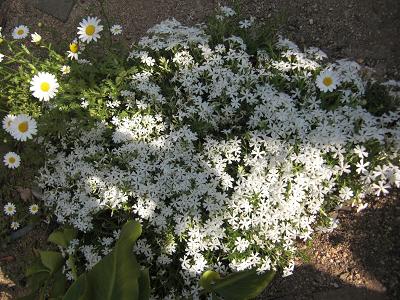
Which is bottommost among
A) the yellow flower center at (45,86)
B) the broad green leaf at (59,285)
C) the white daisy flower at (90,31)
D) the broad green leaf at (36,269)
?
the broad green leaf at (59,285)

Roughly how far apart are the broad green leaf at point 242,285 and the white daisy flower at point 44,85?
5.81ft

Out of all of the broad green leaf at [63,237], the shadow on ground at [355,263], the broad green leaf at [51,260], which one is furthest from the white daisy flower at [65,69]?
the shadow on ground at [355,263]

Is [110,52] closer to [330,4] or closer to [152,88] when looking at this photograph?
[152,88]

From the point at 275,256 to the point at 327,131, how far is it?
3.02ft

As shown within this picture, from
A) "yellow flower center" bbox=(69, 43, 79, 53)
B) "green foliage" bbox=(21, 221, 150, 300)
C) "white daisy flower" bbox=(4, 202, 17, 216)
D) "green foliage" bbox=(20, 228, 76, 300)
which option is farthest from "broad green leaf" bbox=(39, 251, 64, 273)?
"yellow flower center" bbox=(69, 43, 79, 53)

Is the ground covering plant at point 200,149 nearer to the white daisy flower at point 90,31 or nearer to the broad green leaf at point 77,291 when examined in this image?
the white daisy flower at point 90,31

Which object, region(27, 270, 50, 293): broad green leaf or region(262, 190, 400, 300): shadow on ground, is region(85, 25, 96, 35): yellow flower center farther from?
region(262, 190, 400, 300): shadow on ground

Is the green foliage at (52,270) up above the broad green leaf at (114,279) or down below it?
above

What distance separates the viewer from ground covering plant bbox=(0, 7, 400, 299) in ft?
9.11

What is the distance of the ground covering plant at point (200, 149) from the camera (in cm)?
278

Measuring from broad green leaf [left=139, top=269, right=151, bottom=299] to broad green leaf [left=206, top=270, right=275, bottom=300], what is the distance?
1.34ft

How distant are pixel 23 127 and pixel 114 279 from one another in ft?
4.42

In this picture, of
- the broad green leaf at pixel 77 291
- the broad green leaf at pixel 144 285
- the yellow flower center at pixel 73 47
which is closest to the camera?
the broad green leaf at pixel 77 291

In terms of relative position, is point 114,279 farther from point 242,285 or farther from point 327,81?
point 327,81
